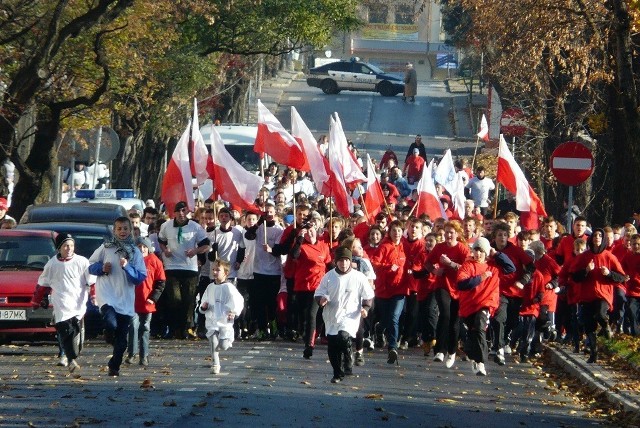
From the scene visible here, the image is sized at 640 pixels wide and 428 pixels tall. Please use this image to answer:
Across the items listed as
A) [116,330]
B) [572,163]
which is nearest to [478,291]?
[116,330]

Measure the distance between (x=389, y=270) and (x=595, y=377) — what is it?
3.33m

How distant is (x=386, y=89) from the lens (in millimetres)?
79812

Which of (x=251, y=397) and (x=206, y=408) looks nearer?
(x=206, y=408)

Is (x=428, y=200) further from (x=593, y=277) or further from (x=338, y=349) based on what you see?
(x=338, y=349)

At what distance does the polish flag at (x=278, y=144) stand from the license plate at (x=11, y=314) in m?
5.50

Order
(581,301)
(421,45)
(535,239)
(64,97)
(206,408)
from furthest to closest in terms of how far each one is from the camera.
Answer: (421,45)
(64,97)
(535,239)
(581,301)
(206,408)

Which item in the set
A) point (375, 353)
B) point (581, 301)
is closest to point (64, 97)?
point (375, 353)

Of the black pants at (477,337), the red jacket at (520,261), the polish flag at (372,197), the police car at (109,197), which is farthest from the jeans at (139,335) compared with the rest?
the police car at (109,197)

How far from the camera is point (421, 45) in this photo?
10994cm

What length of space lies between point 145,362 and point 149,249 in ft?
4.27

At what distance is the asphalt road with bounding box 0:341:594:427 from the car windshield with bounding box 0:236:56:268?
117 cm

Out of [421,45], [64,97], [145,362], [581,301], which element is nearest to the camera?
[145,362]

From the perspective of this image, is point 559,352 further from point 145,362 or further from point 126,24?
point 126,24

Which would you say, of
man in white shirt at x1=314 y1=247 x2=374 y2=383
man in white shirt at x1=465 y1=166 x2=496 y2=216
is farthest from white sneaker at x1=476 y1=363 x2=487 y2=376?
man in white shirt at x1=465 y1=166 x2=496 y2=216
